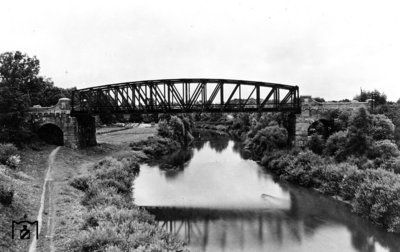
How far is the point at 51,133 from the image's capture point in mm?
43938

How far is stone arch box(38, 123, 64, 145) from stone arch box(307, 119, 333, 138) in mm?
35377

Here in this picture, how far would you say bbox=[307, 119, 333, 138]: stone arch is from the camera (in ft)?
127

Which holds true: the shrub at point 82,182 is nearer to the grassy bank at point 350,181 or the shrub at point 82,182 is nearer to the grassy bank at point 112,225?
the grassy bank at point 112,225

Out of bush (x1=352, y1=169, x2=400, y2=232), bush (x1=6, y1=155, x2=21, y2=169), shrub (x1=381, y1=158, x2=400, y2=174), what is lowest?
bush (x1=352, y1=169, x2=400, y2=232)

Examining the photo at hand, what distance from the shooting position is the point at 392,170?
25156 mm

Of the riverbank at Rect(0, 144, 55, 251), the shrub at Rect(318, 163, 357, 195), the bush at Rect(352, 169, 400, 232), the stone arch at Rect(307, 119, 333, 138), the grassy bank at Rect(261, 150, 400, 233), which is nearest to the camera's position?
the riverbank at Rect(0, 144, 55, 251)

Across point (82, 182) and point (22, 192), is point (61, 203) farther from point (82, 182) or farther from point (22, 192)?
point (82, 182)

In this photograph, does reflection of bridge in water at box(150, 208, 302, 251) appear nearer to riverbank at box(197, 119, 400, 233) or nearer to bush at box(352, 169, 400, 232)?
bush at box(352, 169, 400, 232)

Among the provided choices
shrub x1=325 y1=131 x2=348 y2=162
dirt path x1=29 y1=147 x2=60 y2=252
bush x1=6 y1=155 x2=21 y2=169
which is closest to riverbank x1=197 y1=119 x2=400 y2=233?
shrub x1=325 y1=131 x2=348 y2=162

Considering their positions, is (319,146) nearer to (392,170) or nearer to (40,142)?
(392,170)

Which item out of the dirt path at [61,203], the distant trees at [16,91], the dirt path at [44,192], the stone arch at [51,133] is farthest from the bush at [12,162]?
the stone arch at [51,133]

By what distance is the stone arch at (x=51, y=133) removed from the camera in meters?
42.7

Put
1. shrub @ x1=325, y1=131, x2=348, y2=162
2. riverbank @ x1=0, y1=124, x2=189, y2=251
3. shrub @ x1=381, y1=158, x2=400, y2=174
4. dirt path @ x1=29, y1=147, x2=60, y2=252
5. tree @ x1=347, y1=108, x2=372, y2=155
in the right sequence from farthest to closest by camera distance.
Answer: shrub @ x1=325, y1=131, x2=348, y2=162 → tree @ x1=347, y1=108, x2=372, y2=155 → shrub @ x1=381, y1=158, x2=400, y2=174 → riverbank @ x1=0, y1=124, x2=189, y2=251 → dirt path @ x1=29, y1=147, x2=60, y2=252

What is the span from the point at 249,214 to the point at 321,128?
775 inches
